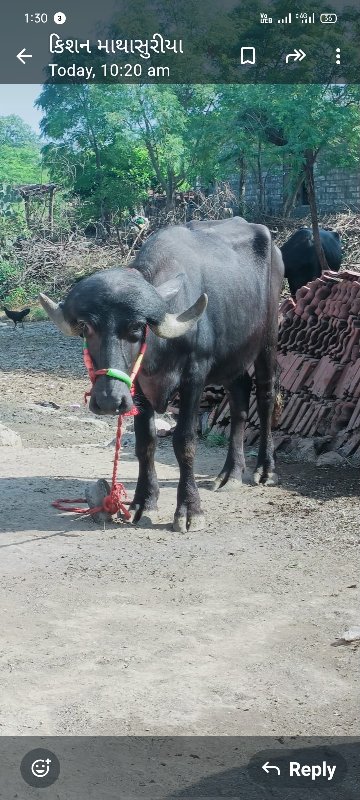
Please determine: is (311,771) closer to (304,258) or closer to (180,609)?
(180,609)

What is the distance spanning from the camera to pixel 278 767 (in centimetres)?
317

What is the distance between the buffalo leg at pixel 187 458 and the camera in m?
6.39

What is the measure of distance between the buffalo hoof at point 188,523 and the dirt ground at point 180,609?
0.08m

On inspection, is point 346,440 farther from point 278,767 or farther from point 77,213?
point 77,213

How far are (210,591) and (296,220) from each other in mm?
18544

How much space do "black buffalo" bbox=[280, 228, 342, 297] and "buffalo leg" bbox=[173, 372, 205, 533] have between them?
25.3 ft

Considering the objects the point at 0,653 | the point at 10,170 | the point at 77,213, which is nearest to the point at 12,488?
the point at 0,653

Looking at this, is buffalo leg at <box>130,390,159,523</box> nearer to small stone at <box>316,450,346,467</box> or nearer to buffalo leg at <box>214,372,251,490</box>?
buffalo leg at <box>214,372,251,490</box>

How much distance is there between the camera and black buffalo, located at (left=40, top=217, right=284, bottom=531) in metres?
5.75

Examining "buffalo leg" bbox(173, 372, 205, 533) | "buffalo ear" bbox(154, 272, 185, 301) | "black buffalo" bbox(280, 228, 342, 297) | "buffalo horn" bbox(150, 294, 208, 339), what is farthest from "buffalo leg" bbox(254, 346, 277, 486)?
"black buffalo" bbox(280, 228, 342, 297)

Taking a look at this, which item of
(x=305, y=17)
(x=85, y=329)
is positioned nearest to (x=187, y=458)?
(x=85, y=329)

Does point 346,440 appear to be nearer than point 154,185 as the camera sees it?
Yes

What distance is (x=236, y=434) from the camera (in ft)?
25.6

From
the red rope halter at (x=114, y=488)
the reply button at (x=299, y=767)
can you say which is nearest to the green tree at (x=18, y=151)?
the red rope halter at (x=114, y=488)
